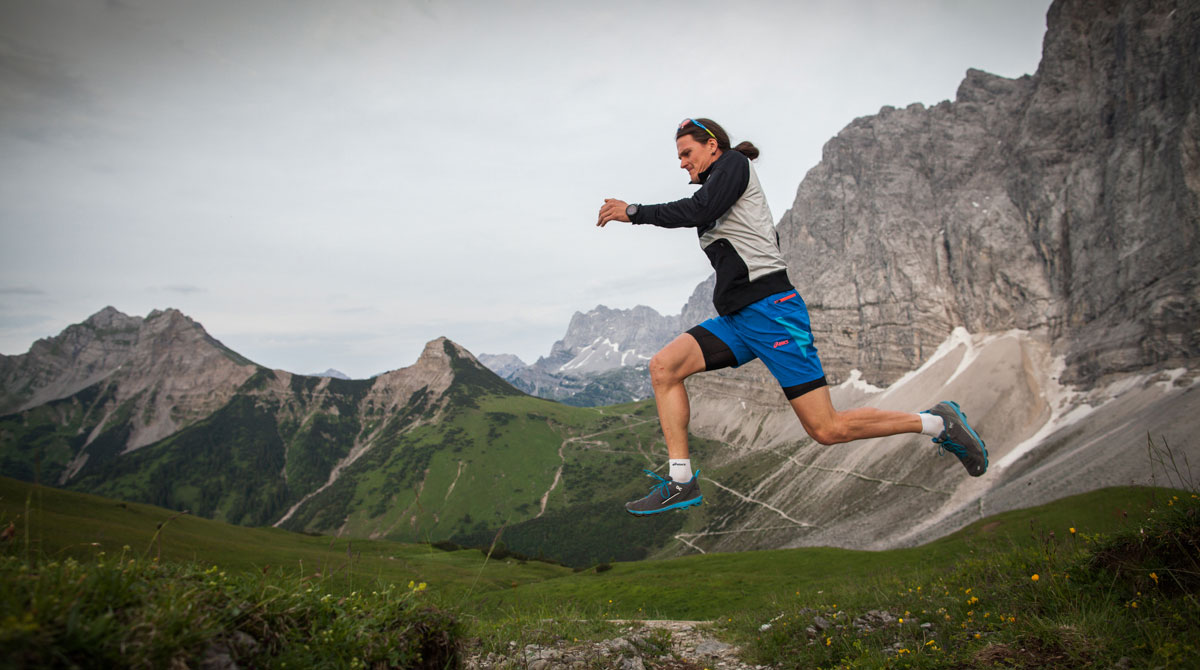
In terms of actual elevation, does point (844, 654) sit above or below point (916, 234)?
below

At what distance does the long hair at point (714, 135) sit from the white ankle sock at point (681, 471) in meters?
4.01

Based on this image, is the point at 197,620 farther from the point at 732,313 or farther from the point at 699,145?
the point at 699,145

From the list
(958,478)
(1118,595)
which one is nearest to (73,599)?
(1118,595)

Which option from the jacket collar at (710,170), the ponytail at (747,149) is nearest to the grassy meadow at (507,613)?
the jacket collar at (710,170)

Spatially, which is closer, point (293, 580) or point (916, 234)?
point (293, 580)

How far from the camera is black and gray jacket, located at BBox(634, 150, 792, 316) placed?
666cm

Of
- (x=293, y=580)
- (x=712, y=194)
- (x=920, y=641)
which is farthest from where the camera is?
(x=712, y=194)

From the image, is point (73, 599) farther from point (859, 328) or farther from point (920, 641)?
point (859, 328)

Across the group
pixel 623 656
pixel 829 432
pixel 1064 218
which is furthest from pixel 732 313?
pixel 1064 218

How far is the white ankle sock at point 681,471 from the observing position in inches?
273

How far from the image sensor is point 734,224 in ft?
22.4

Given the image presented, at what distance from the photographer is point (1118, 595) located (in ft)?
17.6

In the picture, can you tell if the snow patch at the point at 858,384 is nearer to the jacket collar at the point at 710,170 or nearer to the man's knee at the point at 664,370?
the jacket collar at the point at 710,170

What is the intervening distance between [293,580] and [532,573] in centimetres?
7997
